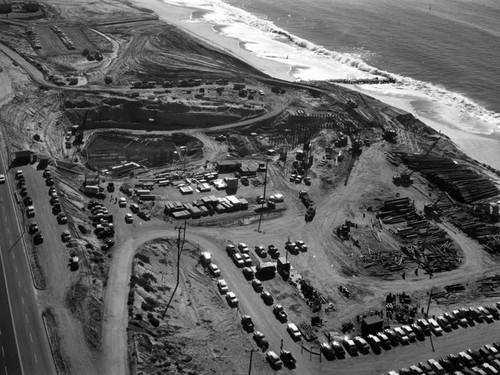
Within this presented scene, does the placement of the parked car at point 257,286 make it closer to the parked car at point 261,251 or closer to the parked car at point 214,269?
the parked car at point 214,269

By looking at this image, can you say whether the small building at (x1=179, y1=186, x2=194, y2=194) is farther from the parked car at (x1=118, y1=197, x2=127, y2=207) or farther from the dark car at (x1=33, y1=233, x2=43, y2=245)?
the dark car at (x1=33, y1=233, x2=43, y2=245)

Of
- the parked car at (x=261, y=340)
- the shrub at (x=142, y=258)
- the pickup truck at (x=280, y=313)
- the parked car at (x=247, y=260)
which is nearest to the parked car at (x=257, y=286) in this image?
the pickup truck at (x=280, y=313)

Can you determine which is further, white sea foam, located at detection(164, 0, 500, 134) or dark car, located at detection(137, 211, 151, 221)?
white sea foam, located at detection(164, 0, 500, 134)

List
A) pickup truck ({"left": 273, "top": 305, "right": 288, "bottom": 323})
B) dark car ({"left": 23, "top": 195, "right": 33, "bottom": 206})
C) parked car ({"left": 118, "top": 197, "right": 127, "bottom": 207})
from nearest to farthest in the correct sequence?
pickup truck ({"left": 273, "top": 305, "right": 288, "bottom": 323}), dark car ({"left": 23, "top": 195, "right": 33, "bottom": 206}), parked car ({"left": 118, "top": 197, "right": 127, "bottom": 207})

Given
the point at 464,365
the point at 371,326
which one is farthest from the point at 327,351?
the point at 464,365

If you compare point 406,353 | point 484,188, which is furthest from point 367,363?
point 484,188

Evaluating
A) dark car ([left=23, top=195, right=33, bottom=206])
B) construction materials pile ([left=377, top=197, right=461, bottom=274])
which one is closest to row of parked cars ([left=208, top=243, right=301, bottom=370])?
construction materials pile ([left=377, top=197, right=461, bottom=274])

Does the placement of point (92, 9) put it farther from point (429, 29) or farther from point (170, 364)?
point (170, 364)

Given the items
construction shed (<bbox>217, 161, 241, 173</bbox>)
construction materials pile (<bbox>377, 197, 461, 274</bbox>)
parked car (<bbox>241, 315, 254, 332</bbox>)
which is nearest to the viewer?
parked car (<bbox>241, 315, 254, 332</bbox>)
